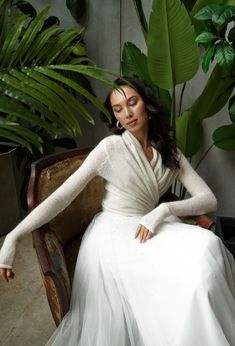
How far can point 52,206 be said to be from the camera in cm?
97

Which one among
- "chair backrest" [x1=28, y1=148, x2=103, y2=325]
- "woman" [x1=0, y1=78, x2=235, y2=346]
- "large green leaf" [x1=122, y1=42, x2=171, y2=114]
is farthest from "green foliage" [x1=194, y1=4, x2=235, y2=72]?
"chair backrest" [x1=28, y1=148, x2=103, y2=325]

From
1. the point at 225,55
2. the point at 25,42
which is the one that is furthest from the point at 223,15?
the point at 25,42

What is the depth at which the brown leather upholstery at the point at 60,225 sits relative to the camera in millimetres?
869

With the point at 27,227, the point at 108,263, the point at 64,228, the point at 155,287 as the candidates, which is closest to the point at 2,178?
the point at 64,228

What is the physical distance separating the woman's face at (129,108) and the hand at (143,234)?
1.12ft

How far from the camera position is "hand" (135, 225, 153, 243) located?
3.16ft

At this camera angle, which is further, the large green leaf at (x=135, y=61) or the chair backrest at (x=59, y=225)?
the large green leaf at (x=135, y=61)

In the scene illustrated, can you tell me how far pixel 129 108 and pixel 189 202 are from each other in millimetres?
391

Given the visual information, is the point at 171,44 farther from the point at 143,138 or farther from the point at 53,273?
the point at 53,273

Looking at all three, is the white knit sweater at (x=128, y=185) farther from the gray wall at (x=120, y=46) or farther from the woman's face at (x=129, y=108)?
the gray wall at (x=120, y=46)

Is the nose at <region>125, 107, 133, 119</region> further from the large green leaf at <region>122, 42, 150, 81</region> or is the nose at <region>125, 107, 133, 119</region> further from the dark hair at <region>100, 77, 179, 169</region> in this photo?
the large green leaf at <region>122, 42, 150, 81</region>

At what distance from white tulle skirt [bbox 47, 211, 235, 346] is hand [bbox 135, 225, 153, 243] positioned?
16mm

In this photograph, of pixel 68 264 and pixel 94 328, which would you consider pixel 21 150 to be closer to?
pixel 68 264

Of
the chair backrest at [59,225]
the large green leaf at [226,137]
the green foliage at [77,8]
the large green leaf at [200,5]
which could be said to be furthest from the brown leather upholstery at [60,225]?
the green foliage at [77,8]
